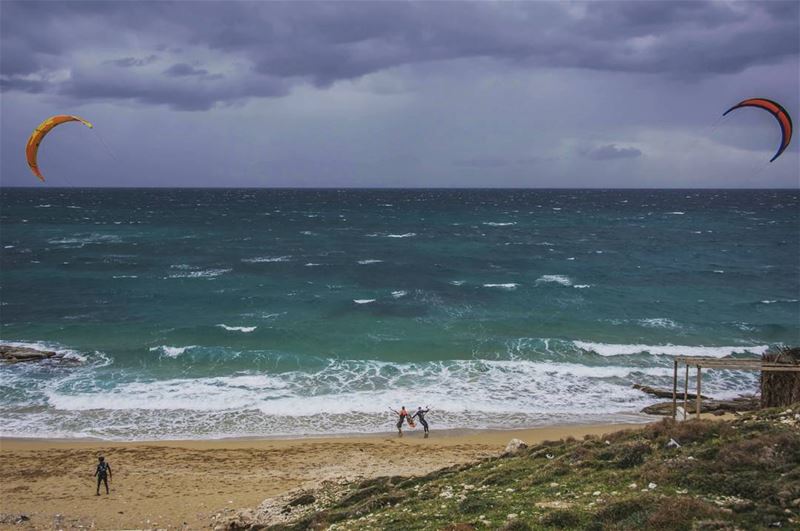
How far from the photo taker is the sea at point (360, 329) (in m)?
24.5

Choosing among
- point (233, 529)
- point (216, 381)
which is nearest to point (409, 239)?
point (216, 381)

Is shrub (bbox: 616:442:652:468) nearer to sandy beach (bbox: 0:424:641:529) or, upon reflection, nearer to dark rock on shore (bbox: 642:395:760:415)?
sandy beach (bbox: 0:424:641:529)

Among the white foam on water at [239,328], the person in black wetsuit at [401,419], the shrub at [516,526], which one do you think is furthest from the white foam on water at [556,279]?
the shrub at [516,526]

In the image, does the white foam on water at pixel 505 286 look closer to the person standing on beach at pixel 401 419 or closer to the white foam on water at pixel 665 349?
the white foam on water at pixel 665 349

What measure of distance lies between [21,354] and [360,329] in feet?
54.1

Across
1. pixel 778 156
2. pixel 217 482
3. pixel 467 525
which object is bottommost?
pixel 217 482

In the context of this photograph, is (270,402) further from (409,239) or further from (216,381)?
(409,239)

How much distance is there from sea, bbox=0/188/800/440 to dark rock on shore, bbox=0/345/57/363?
0.78 m

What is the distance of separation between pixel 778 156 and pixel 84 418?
2654 centimetres

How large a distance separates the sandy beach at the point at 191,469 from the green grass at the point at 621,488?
3.92 meters

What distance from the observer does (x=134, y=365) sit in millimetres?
29328

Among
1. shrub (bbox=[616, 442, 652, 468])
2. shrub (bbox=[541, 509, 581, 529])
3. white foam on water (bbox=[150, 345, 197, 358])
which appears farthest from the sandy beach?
white foam on water (bbox=[150, 345, 197, 358])

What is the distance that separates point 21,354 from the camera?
29625mm

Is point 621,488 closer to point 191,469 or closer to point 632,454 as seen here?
point 632,454
